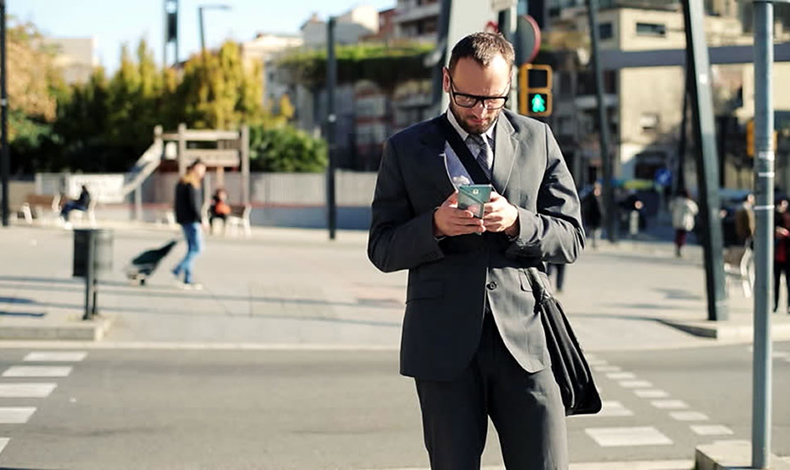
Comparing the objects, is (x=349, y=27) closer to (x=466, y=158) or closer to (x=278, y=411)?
(x=278, y=411)

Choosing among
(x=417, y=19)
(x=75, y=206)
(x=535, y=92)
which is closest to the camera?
(x=535, y=92)

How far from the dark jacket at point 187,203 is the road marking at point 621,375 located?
7.21 meters

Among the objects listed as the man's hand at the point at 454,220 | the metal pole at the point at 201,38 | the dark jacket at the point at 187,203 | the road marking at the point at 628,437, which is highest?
the metal pole at the point at 201,38

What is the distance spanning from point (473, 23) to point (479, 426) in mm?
8099

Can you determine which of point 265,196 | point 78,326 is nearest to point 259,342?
point 78,326

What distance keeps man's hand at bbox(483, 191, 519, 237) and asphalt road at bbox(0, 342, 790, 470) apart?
11.6 feet

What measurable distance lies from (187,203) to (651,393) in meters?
8.26

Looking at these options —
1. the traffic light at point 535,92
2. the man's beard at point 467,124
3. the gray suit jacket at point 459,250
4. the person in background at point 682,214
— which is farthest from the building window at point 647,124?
the man's beard at point 467,124

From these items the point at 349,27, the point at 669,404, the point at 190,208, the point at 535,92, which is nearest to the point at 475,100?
the point at 669,404

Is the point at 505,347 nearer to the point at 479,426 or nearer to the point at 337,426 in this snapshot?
the point at 479,426

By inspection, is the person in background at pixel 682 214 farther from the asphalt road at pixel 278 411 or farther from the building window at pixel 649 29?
the building window at pixel 649 29

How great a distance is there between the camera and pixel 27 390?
8.90 metres

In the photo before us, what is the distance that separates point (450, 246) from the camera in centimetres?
381

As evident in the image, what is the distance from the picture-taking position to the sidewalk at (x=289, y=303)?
494 inches
